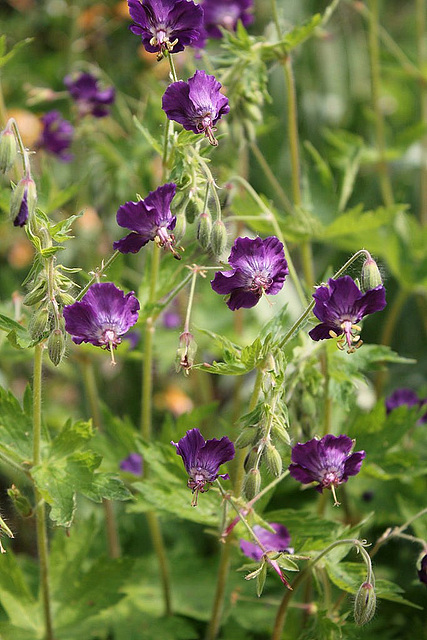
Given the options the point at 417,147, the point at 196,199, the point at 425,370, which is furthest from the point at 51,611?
the point at 417,147

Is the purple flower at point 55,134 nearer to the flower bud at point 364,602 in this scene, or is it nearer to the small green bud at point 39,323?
the small green bud at point 39,323

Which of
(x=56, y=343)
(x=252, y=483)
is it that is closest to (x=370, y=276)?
(x=252, y=483)

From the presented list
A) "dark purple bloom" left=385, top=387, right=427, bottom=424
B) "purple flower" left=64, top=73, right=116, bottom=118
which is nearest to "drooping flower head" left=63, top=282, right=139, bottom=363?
"dark purple bloom" left=385, top=387, right=427, bottom=424

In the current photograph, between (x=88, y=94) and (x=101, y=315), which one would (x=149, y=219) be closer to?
(x=101, y=315)

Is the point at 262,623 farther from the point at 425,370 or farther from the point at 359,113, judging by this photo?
the point at 359,113

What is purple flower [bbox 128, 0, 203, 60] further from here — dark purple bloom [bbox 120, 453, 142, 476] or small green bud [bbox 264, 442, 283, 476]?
dark purple bloom [bbox 120, 453, 142, 476]

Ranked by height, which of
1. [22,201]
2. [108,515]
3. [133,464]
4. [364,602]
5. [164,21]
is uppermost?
[164,21]

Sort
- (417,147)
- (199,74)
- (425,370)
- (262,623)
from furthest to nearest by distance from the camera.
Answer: (417,147) < (425,370) < (262,623) < (199,74)
